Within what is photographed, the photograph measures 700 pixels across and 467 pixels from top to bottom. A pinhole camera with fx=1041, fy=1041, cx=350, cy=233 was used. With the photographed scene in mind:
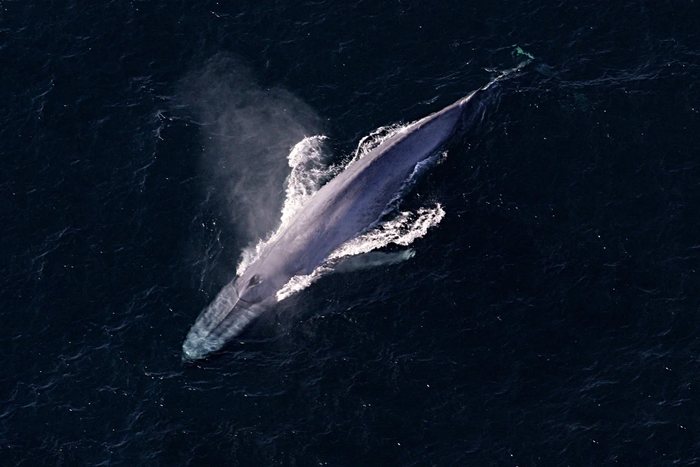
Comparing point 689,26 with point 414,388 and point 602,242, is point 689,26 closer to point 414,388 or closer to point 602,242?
point 602,242

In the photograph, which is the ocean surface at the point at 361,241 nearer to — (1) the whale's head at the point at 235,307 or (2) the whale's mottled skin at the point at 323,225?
(1) the whale's head at the point at 235,307

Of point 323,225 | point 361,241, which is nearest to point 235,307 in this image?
point 323,225

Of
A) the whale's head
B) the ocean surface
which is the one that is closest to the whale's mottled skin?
the whale's head

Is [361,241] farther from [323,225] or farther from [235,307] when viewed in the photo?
[235,307]

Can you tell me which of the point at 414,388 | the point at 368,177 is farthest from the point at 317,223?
the point at 414,388

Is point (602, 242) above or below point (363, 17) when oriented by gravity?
below
